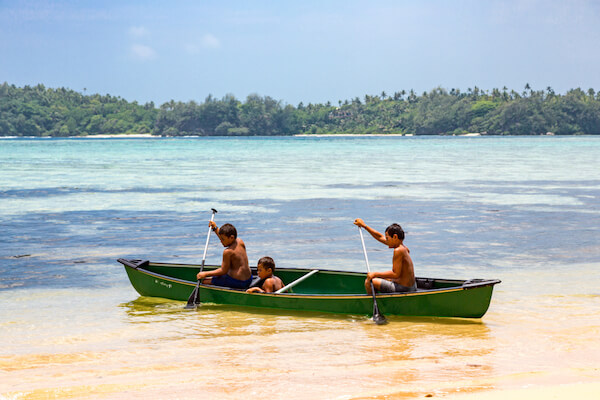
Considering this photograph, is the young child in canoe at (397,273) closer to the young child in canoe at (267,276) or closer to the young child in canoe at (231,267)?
the young child in canoe at (267,276)

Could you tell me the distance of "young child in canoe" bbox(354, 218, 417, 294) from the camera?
33.3ft

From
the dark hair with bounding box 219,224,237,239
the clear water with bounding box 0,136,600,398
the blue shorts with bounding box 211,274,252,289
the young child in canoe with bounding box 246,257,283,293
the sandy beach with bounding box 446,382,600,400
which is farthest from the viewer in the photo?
the blue shorts with bounding box 211,274,252,289

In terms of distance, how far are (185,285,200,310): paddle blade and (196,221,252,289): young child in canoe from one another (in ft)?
0.73

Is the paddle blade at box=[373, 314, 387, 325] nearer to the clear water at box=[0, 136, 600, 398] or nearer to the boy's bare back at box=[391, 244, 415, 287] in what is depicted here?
the clear water at box=[0, 136, 600, 398]

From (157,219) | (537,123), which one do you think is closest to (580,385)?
(157,219)

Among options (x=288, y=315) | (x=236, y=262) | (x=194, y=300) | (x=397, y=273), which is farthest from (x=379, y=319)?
(x=194, y=300)

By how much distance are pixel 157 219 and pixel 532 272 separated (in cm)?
1192

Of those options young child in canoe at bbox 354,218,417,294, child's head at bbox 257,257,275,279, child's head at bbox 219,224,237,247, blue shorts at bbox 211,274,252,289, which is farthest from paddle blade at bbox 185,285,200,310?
young child in canoe at bbox 354,218,417,294

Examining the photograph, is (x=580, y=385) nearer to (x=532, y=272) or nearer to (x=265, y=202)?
(x=532, y=272)

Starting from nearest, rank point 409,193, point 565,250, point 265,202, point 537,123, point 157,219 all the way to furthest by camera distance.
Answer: point 565,250 → point 157,219 → point 265,202 → point 409,193 → point 537,123

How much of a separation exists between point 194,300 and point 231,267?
0.71 metres

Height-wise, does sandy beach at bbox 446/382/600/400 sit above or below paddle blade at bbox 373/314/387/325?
above

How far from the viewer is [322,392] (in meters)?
7.34

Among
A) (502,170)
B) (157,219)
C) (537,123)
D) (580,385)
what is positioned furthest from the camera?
(537,123)
